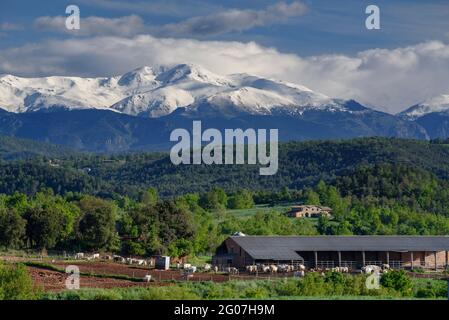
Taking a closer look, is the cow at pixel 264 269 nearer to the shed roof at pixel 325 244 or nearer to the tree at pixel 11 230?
the shed roof at pixel 325 244

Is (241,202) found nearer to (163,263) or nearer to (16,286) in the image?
(163,263)

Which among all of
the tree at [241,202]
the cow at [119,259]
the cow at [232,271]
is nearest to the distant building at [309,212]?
the tree at [241,202]

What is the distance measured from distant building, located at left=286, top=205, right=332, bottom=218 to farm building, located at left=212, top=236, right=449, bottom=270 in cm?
4652

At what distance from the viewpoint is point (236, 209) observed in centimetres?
12762

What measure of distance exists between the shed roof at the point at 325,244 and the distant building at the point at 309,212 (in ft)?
152

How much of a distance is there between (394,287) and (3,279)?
17252 mm

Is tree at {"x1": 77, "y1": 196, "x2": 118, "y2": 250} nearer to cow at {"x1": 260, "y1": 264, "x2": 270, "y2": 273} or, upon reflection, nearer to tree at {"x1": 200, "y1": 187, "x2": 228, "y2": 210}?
cow at {"x1": 260, "y1": 264, "x2": 270, "y2": 273}

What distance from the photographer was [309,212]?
117125 mm

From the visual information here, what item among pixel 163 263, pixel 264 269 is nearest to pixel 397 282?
pixel 264 269

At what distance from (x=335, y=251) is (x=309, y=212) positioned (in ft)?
172

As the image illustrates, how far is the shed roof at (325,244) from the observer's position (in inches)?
2469
